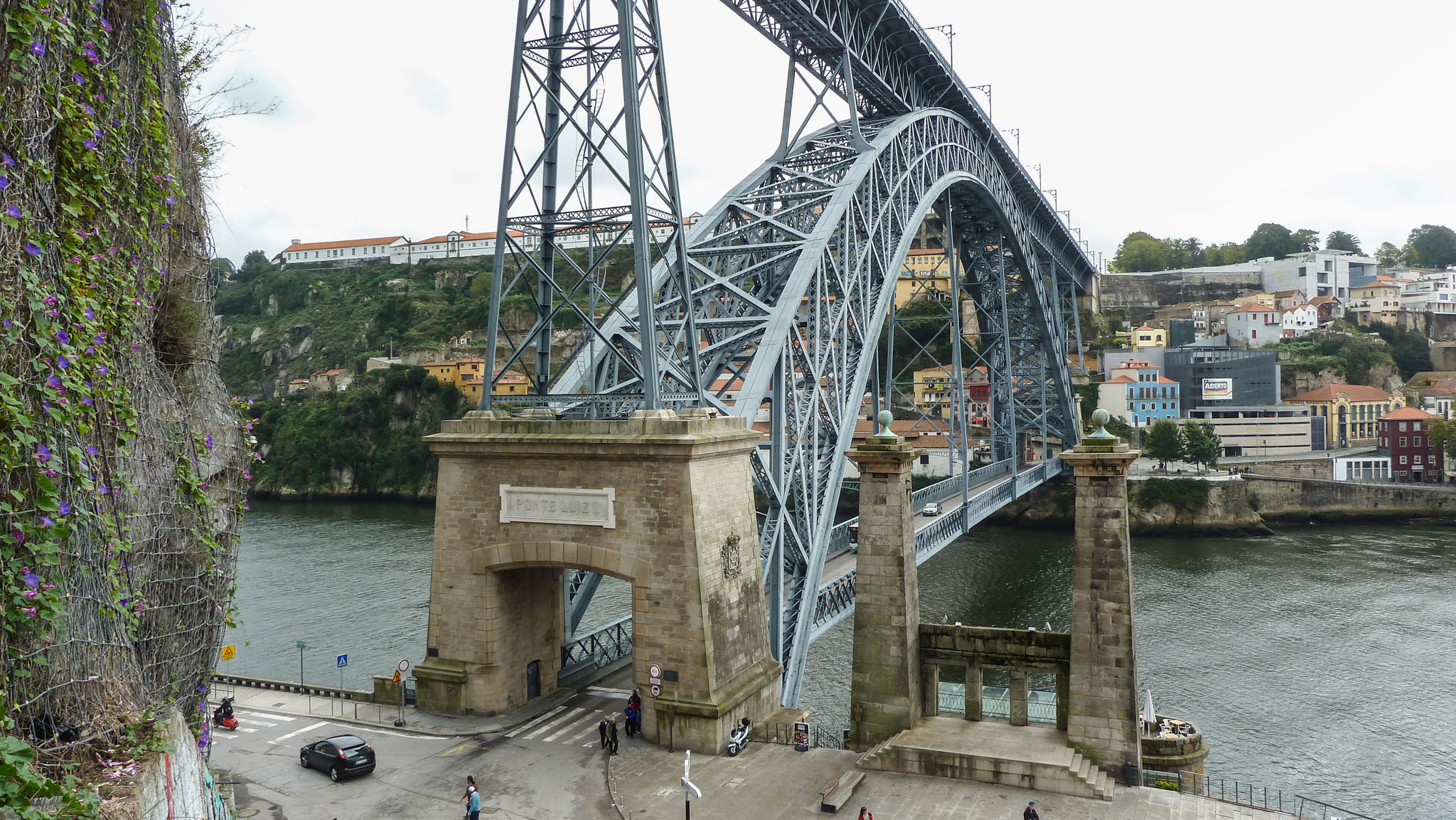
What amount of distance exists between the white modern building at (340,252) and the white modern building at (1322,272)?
112m

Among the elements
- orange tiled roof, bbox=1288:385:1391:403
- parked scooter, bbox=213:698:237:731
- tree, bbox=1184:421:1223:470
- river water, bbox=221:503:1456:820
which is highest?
orange tiled roof, bbox=1288:385:1391:403

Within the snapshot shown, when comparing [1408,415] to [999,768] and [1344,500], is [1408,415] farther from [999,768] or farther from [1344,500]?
[999,768]

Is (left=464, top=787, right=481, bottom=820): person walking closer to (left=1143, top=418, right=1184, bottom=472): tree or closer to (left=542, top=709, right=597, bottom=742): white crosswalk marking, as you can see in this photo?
(left=542, top=709, right=597, bottom=742): white crosswalk marking

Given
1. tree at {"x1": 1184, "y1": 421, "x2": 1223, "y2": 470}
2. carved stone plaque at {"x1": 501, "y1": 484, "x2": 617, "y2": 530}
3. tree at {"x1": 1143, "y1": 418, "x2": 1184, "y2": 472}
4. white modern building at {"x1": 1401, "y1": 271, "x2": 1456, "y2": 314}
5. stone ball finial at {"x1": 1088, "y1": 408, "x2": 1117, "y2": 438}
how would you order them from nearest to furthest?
1. stone ball finial at {"x1": 1088, "y1": 408, "x2": 1117, "y2": 438}
2. carved stone plaque at {"x1": 501, "y1": 484, "x2": 617, "y2": 530}
3. tree at {"x1": 1184, "y1": 421, "x2": 1223, "y2": 470}
4. tree at {"x1": 1143, "y1": 418, "x2": 1184, "y2": 472}
5. white modern building at {"x1": 1401, "y1": 271, "x2": 1456, "y2": 314}

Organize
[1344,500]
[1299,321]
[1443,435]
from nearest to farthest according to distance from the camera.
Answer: [1344,500]
[1443,435]
[1299,321]

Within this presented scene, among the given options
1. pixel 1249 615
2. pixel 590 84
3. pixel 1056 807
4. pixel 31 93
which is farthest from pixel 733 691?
pixel 1249 615

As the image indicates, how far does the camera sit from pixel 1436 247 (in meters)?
127

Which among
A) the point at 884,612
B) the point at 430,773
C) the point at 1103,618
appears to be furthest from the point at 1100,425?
the point at 430,773

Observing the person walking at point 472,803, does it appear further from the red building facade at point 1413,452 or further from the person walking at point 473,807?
the red building facade at point 1413,452

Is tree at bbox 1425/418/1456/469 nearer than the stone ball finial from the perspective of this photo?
No

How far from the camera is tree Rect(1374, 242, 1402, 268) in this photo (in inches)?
5074

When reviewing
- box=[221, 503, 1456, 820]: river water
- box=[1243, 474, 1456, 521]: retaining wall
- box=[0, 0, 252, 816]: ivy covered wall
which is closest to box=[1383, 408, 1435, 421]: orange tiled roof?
box=[1243, 474, 1456, 521]: retaining wall

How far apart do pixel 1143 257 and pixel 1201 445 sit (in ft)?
221

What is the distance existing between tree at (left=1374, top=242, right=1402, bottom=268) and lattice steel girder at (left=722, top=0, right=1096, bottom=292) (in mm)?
115790
